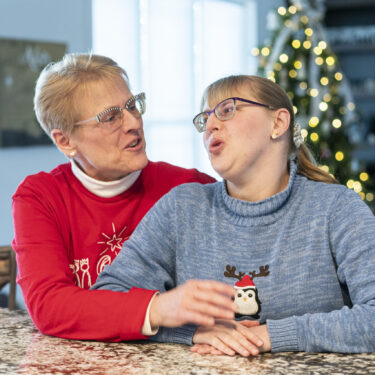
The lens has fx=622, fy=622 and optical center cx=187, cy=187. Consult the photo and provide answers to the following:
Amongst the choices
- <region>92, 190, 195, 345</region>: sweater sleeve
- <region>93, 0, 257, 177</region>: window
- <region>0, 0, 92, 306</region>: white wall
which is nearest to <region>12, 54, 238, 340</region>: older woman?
<region>92, 190, 195, 345</region>: sweater sleeve

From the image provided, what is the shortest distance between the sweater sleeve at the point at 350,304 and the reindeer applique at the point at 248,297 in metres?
0.13

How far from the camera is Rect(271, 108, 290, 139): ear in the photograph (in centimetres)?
149

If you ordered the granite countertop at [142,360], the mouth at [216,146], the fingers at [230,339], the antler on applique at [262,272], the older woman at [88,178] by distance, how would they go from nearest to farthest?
the granite countertop at [142,360] < the fingers at [230,339] < the antler on applique at [262,272] < the mouth at [216,146] < the older woman at [88,178]

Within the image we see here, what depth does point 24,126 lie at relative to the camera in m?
3.95

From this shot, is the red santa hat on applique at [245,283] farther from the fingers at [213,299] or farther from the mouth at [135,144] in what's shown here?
the mouth at [135,144]

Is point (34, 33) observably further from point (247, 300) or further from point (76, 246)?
point (247, 300)

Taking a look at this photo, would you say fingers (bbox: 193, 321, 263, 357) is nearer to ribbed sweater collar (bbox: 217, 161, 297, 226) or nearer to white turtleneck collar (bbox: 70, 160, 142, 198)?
ribbed sweater collar (bbox: 217, 161, 297, 226)

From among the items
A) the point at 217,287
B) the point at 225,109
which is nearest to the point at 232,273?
the point at 217,287

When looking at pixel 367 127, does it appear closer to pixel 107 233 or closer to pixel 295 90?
pixel 295 90

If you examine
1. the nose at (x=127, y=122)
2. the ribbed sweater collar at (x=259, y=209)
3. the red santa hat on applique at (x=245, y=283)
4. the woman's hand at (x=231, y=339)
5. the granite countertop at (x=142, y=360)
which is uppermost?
the nose at (x=127, y=122)

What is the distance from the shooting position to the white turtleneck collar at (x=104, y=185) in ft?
5.49

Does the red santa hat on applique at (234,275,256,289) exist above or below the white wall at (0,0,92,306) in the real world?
below

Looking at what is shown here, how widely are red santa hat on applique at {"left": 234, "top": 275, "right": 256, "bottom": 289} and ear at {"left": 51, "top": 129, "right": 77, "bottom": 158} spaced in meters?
0.64

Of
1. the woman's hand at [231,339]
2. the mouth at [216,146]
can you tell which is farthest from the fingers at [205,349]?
the mouth at [216,146]
